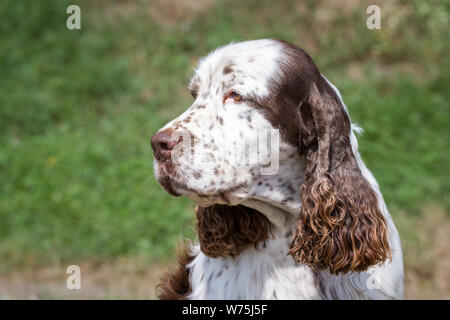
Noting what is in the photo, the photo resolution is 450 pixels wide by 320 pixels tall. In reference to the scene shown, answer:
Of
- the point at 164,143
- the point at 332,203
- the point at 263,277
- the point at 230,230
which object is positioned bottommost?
the point at 263,277

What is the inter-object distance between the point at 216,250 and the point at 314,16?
20.6 ft

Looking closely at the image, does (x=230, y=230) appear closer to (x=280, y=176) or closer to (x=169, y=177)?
(x=280, y=176)

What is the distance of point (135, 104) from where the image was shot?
7.98 metres

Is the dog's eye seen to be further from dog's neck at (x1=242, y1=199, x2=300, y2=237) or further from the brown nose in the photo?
dog's neck at (x1=242, y1=199, x2=300, y2=237)

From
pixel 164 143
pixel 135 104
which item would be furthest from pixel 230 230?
pixel 135 104

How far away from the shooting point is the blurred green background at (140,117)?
5891mm

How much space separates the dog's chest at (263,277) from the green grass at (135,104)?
71.5 inches

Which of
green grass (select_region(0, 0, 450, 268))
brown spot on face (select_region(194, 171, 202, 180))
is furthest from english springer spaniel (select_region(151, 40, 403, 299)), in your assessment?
green grass (select_region(0, 0, 450, 268))

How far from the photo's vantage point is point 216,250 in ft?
10.7

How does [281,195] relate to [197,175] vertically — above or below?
below

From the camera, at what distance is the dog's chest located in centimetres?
318

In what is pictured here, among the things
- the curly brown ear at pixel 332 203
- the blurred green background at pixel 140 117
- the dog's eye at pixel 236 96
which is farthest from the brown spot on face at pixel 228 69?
the blurred green background at pixel 140 117

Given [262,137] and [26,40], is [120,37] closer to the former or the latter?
[26,40]

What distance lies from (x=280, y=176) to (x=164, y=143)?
636mm
